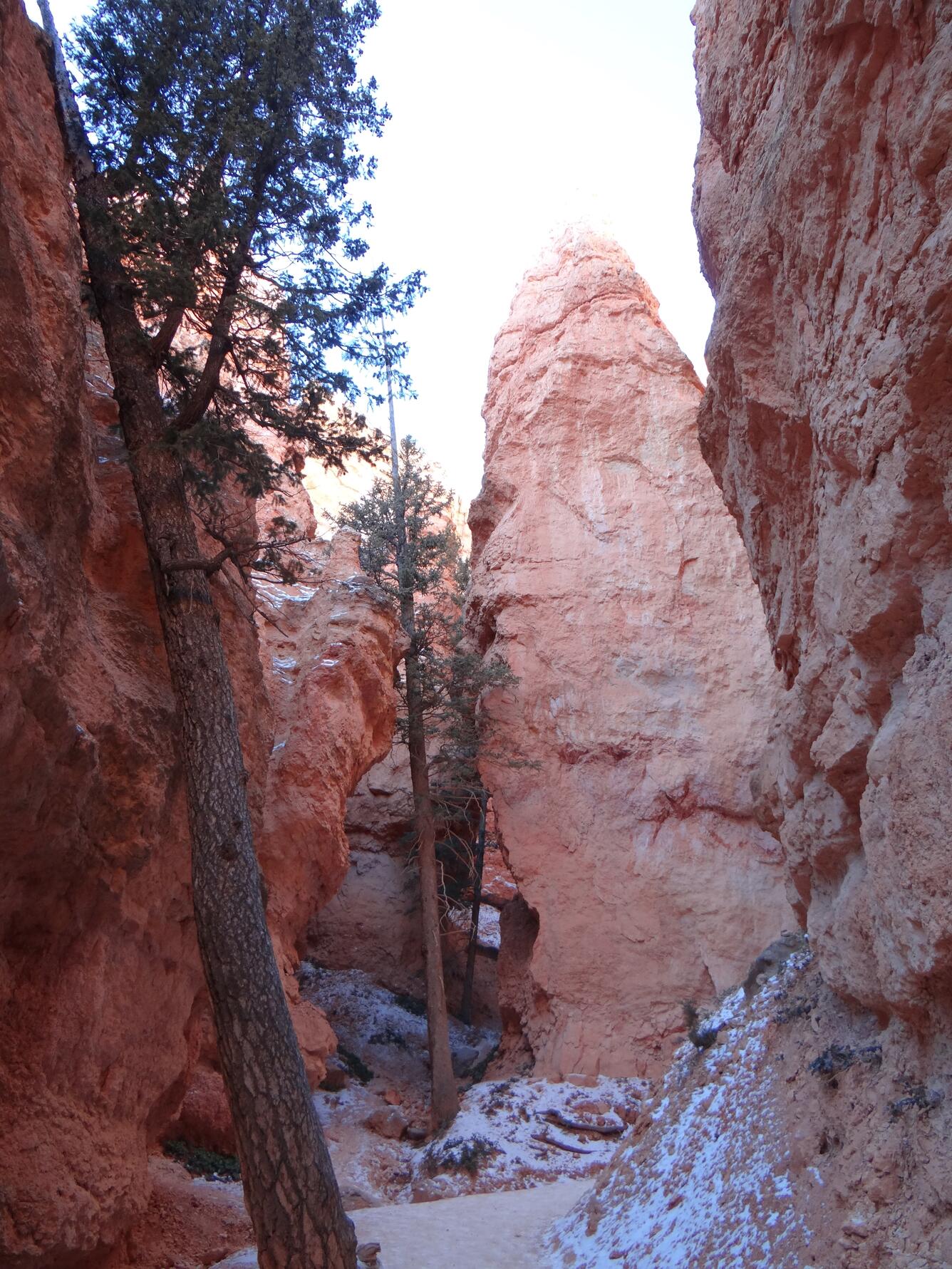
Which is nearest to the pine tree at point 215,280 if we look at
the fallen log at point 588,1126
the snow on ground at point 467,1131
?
the snow on ground at point 467,1131

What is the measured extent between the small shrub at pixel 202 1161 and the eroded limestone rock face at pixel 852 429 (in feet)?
24.9

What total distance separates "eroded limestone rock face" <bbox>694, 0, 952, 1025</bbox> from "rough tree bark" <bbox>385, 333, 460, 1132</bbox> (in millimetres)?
7586

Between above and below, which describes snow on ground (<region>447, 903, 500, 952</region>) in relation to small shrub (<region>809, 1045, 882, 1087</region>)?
below

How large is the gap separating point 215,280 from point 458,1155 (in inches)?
449

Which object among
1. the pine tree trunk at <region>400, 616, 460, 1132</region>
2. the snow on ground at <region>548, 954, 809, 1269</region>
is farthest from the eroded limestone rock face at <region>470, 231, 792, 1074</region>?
the snow on ground at <region>548, 954, 809, 1269</region>

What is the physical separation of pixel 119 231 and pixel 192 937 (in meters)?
6.47

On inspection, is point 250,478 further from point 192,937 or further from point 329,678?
point 329,678

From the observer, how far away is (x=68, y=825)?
6586 millimetres

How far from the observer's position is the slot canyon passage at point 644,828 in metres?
4.46

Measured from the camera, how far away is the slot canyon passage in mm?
4465

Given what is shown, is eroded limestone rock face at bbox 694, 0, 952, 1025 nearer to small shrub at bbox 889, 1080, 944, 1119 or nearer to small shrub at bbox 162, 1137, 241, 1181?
small shrub at bbox 889, 1080, 944, 1119

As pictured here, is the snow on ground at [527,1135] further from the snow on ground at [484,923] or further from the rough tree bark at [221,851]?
the rough tree bark at [221,851]

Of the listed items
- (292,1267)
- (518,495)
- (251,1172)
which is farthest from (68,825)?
(518,495)

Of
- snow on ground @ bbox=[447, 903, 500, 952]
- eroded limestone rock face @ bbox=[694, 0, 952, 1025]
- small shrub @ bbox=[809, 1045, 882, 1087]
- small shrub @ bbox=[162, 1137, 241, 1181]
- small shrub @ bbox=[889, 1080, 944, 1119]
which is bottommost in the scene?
small shrub @ bbox=[162, 1137, 241, 1181]
